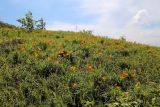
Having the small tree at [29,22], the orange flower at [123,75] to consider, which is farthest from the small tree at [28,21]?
the orange flower at [123,75]

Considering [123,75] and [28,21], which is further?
[28,21]

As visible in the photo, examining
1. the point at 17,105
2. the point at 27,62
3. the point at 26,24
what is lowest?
the point at 17,105

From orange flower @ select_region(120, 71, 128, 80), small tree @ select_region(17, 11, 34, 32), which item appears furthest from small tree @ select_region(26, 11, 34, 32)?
orange flower @ select_region(120, 71, 128, 80)

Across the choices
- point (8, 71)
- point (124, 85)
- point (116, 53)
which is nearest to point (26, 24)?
point (116, 53)

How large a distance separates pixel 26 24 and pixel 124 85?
603 inches

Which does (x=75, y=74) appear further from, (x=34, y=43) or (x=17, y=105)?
(x=34, y=43)

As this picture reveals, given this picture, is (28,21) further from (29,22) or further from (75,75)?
(75,75)

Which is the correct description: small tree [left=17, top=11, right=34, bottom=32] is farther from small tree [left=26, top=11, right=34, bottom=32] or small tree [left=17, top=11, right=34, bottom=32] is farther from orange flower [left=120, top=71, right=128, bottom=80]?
orange flower [left=120, top=71, right=128, bottom=80]

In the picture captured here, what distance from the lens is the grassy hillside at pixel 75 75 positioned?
10.4 m

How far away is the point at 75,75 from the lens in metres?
12.2

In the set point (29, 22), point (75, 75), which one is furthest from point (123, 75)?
point (29, 22)

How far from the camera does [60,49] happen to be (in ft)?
52.3

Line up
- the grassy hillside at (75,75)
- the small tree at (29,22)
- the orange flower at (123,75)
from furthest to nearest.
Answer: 1. the small tree at (29,22)
2. the orange flower at (123,75)
3. the grassy hillside at (75,75)

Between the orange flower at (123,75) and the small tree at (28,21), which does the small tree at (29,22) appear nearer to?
the small tree at (28,21)
